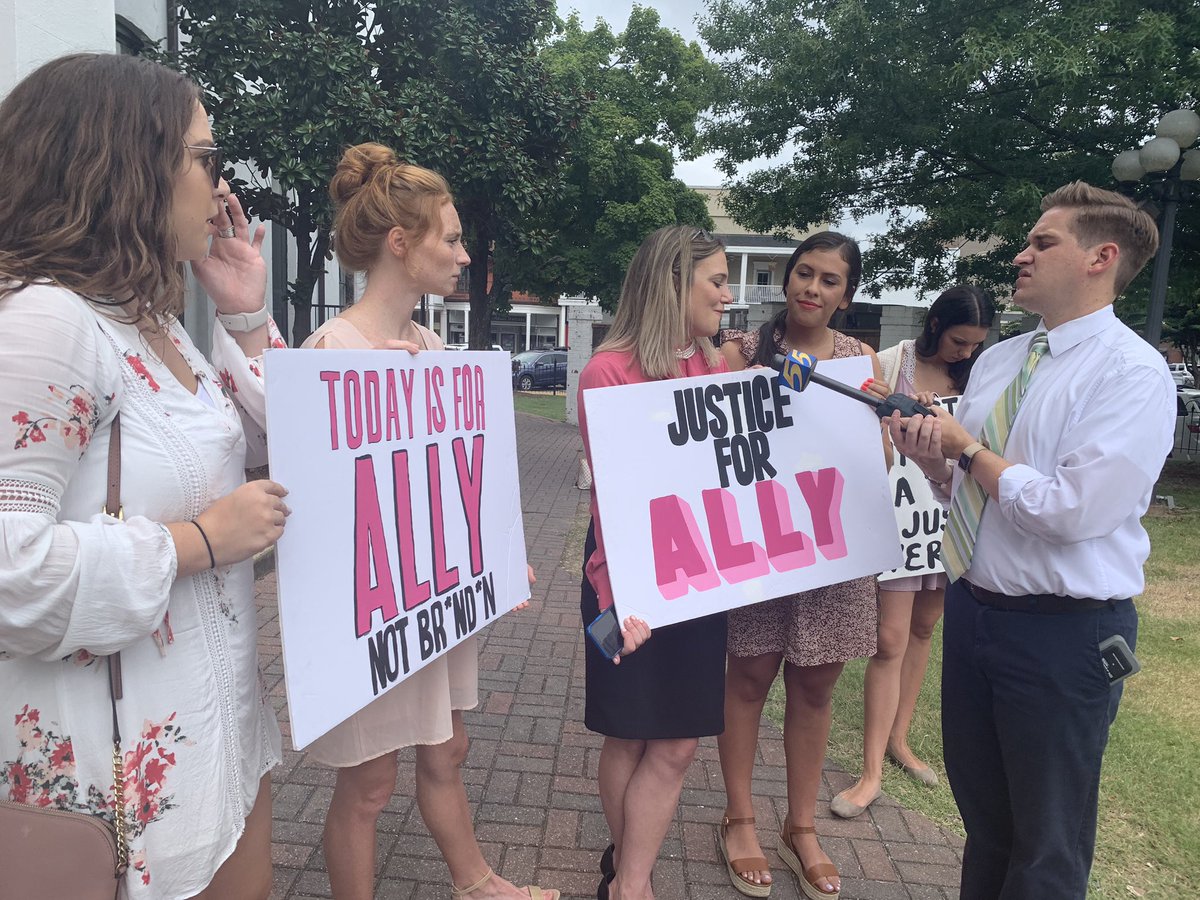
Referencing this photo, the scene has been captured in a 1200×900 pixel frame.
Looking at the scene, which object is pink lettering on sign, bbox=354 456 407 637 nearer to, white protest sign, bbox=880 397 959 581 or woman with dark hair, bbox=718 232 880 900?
woman with dark hair, bbox=718 232 880 900

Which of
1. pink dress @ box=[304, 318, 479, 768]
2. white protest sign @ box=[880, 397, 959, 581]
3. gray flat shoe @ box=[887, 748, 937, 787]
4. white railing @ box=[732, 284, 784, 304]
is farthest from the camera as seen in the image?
white railing @ box=[732, 284, 784, 304]

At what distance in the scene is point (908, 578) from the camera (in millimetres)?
3270

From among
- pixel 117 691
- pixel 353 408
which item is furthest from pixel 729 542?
pixel 117 691

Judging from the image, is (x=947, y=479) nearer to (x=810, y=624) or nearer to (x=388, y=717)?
(x=810, y=624)

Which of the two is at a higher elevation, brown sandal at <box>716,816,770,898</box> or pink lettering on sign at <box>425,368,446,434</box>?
pink lettering on sign at <box>425,368,446,434</box>

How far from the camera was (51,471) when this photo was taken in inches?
46.0

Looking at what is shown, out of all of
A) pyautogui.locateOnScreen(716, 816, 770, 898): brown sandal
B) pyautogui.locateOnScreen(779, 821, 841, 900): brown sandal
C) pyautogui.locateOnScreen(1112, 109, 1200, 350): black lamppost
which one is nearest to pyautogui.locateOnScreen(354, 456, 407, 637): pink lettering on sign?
pyautogui.locateOnScreen(716, 816, 770, 898): brown sandal

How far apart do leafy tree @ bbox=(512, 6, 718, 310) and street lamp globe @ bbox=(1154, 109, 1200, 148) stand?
40.9 ft

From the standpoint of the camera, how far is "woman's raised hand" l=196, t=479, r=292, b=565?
54.1 inches

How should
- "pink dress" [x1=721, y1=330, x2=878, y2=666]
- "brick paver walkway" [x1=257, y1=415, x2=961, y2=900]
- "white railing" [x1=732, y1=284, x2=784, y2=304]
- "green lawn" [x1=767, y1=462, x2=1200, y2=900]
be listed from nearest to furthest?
"pink dress" [x1=721, y1=330, x2=878, y2=666] < "brick paver walkway" [x1=257, y1=415, x2=961, y2=900] < "green lawn" [x1=767, y1=462, x2=1200, y2=900] < "white railing" [x1=732, y1=284, x2=784, y2=304]

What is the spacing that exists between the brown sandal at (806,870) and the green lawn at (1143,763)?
2.46 feet

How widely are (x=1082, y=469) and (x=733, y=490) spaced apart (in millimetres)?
896

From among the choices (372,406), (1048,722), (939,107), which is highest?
(939,107)

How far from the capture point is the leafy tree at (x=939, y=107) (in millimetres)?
8492
